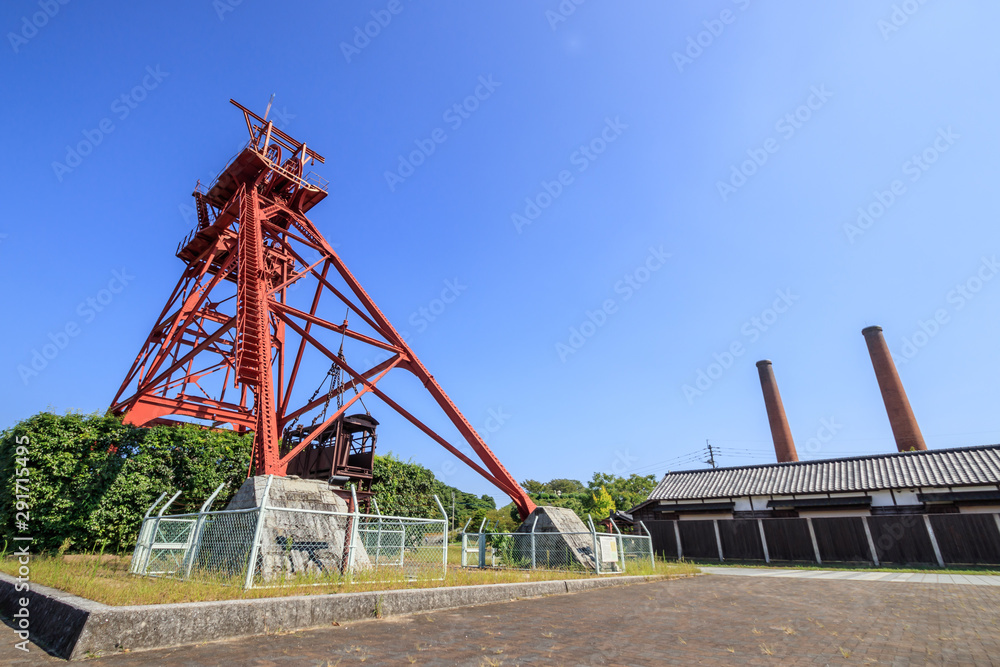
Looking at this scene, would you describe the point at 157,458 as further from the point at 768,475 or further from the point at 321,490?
the point at 768,475

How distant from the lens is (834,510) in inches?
826

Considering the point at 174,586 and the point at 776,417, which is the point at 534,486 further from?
the point at 174,586

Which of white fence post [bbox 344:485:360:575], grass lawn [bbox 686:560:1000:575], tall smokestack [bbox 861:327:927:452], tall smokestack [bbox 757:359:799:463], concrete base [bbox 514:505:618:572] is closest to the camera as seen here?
white fence post [bbox 344:485:360:575]

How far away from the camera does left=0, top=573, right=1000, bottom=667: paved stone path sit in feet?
13.2

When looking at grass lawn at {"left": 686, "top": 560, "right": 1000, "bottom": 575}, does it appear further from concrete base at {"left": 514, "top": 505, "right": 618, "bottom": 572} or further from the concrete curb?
the concrete curb

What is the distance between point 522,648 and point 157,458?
39.7 ft

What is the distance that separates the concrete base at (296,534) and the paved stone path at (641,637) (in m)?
1.94

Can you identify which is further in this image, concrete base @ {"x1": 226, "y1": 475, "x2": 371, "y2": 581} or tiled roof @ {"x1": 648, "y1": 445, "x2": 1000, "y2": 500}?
tiled roof @ {"x1": 648, "y1": 445, "x2": 1000, "y2": 500}

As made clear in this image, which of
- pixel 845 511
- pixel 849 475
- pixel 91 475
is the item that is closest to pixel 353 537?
pixel 91 475

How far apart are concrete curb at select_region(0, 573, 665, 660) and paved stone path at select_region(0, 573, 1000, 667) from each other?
6.0 inches

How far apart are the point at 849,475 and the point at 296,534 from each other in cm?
2494

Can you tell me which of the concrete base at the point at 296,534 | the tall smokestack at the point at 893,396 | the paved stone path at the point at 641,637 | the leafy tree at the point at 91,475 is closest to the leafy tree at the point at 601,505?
the tall smokestack at the point at 893,396

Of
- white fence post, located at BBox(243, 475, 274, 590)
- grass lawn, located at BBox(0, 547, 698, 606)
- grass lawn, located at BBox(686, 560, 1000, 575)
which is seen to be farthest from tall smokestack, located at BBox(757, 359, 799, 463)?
white fence post, located at BBox(243, 475, 274, 590)

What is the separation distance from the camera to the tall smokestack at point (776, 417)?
33.8m
